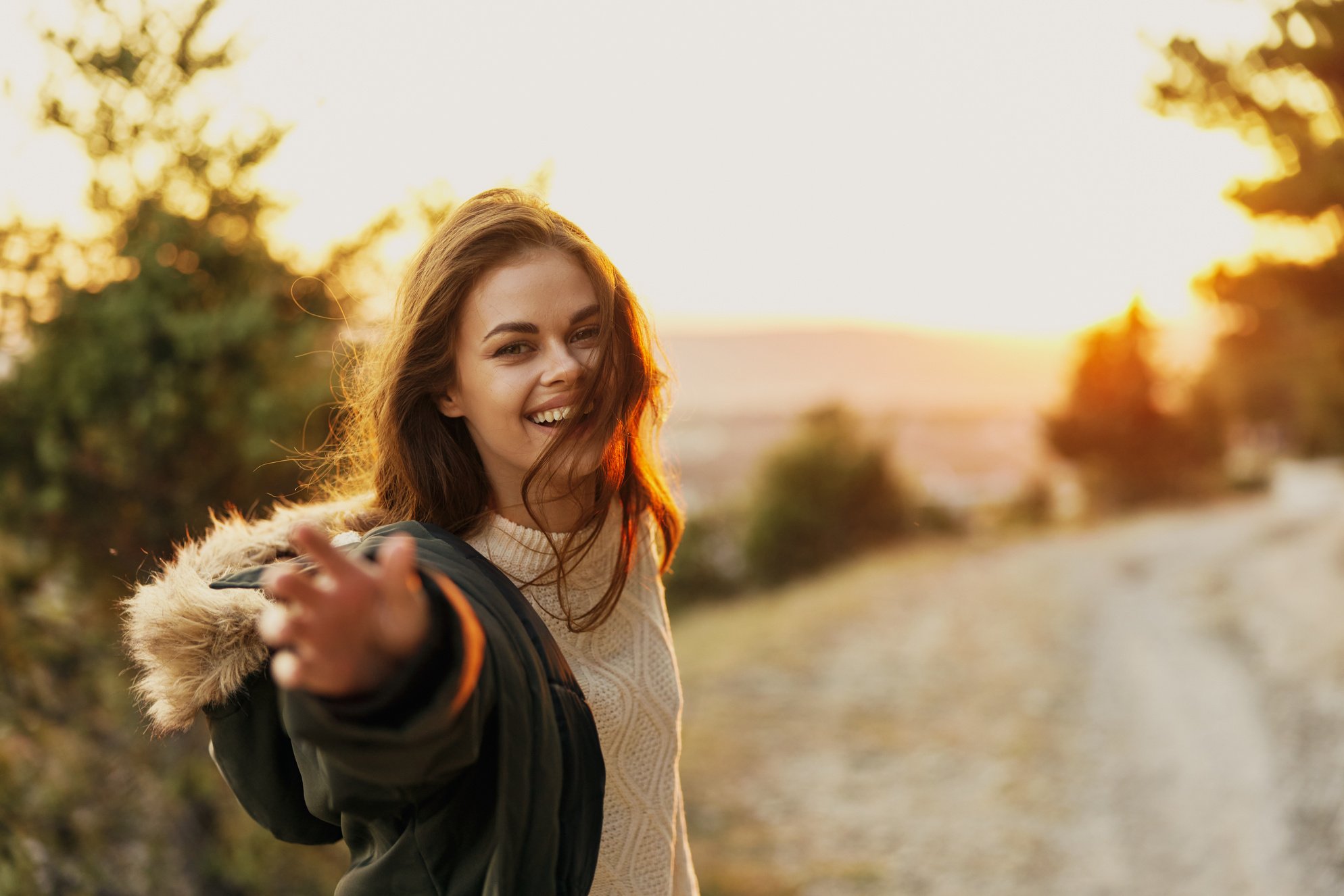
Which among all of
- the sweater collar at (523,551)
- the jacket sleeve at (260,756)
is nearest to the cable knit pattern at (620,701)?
the sweater collar at (523,551)

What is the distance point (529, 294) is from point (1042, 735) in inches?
387

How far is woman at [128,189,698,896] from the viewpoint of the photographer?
1081mm

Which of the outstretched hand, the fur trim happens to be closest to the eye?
the fur trim

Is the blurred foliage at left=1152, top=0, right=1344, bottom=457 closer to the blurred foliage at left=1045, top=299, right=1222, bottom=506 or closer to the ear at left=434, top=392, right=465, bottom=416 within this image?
the ear at left=434, top=392, right=465, bottom=416

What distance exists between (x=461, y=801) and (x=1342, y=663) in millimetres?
10964

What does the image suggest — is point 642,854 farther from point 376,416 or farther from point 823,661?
point 823,661

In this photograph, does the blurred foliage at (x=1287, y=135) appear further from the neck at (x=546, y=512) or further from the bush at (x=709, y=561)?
the bush at (x=709, y=561)

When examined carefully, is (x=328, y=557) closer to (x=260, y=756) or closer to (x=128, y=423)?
(x=260, y=756)

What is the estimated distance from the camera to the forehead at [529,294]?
1.52 metres

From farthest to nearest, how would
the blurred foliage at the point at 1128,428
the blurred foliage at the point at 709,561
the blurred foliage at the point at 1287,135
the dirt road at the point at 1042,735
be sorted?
the blurred foliage at the point at 1128,428
the blurred foliage at the point at 709,561
the blurred foliage at the point at 1287,135
the dirt road at the point at 1042,735

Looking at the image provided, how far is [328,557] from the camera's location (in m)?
0.87

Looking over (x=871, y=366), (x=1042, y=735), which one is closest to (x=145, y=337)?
(x=1042, y=735)

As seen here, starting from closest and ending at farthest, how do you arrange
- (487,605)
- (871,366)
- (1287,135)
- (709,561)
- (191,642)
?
1. (487,605)
2. (191,642)
3. (1287,135)
4. (709,561)
5. (871,366)

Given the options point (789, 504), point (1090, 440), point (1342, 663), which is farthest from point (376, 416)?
point (1090, 440)
